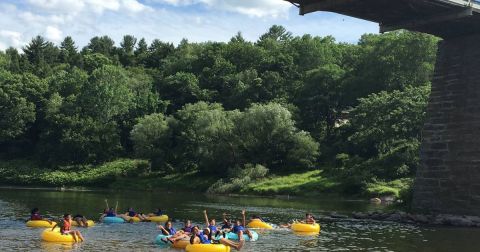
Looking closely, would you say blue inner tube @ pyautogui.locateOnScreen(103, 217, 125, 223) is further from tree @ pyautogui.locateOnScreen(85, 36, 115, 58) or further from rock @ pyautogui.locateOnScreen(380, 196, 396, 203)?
tree @ pyautogui.locateOnScreen(85, 36, 115, 58)

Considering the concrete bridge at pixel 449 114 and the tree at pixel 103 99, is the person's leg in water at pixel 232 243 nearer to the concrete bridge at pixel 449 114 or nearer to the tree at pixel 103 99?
the concrete bridge at pixel 449 114

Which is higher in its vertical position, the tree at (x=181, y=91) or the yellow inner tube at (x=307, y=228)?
the tree at (x=181, y=91)

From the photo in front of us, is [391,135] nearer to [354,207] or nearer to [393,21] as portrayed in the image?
[354,207]

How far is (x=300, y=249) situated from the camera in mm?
23859

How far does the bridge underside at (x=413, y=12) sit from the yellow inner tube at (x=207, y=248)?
12.7m

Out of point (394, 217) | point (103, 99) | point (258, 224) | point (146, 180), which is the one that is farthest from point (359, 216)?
point (103, 99)

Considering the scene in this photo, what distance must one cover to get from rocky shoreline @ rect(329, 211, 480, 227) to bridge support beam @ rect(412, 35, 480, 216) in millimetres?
711

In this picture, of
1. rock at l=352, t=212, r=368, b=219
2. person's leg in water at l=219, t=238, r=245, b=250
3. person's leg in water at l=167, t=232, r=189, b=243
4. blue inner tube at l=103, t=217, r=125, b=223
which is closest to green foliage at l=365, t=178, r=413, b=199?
rock at l=352, t=212, r=368, b=219

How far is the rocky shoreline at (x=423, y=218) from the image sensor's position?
102 ft

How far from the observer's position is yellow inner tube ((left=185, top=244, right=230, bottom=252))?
21797 mm

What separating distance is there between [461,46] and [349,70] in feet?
158

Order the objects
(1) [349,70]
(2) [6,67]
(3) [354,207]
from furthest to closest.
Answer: (2) [6,67] < (1) [349,70] < (3) [354,207]

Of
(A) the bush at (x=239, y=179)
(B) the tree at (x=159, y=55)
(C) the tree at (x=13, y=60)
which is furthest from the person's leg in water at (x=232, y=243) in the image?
(B) the tree at (x=159, y=55)

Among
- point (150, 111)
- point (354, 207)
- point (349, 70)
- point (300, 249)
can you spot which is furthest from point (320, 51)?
point (300, 249)
